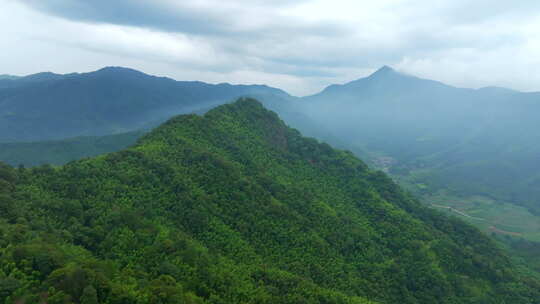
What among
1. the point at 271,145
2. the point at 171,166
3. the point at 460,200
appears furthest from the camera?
the point at 460,200

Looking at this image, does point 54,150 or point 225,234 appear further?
point 54,150

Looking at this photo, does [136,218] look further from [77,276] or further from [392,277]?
[392,277]

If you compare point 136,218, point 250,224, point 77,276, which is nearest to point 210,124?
point 250,224

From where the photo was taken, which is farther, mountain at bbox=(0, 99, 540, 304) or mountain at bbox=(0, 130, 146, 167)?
mountain at bbox=(0, 130, 146, 167)

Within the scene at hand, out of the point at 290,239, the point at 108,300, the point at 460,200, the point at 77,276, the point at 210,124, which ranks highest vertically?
the point at 210,124

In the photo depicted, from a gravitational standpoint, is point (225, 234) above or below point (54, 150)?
above

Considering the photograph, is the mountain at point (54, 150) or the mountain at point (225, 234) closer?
the mountain at point (225, 234)

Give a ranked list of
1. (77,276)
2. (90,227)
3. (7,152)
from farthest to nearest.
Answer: (7,152) → (90,227) → (77,276)

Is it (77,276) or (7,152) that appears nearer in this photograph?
(77,276)
